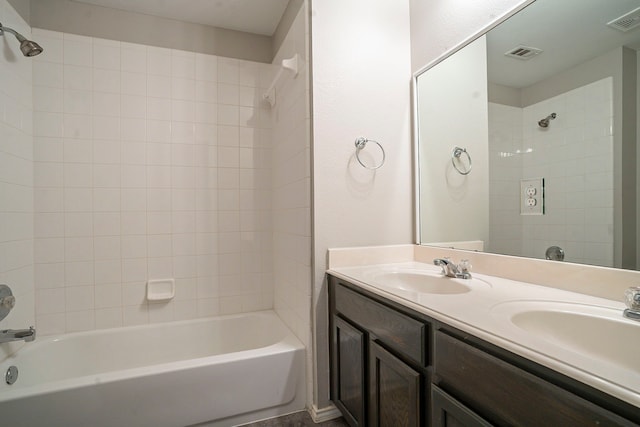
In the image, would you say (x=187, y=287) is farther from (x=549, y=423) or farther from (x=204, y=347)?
(x=549, y=423)

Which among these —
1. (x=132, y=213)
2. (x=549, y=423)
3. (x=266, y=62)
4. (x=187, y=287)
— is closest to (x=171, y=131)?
(x=132, y=213)

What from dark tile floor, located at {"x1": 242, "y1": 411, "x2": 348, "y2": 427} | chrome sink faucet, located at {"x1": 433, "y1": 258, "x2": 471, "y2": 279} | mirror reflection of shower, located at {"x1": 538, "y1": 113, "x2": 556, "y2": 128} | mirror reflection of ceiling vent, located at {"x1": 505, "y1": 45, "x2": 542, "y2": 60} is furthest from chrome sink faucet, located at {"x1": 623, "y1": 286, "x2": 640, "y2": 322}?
dark tile floor, located at {"x1": 242, "y1": 411, "x2": 348, "y2": 427}

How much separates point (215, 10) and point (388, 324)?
2303mm

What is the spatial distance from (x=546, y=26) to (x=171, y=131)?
2218 mm

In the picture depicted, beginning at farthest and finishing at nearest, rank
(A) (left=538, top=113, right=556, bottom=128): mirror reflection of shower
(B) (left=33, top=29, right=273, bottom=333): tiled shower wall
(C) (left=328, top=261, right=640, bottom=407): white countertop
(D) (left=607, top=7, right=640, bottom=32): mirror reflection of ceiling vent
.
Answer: (B) (left=33, top=29, right=273, bottom=333): tiled shower wall
(A) (left=538, top=113, right=556, bottom=128): mirror reflection of shower
(D) (left=607, top=7, right=640, bottom=32): mirror reflection of ceiling vent
(C) (left=328, top=261, right=640, bottom=407): white countertop

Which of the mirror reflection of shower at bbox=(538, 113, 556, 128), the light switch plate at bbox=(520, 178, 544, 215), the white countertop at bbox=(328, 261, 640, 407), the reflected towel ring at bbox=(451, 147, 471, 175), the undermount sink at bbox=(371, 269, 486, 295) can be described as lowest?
the undermount sink at bbox=(371, 269, 486, 295)

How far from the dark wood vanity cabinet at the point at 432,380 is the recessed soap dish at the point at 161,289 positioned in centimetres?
127

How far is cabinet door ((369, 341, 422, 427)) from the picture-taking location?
0.93 metres

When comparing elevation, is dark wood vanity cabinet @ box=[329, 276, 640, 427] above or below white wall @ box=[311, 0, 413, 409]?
below

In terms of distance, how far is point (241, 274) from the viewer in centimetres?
230

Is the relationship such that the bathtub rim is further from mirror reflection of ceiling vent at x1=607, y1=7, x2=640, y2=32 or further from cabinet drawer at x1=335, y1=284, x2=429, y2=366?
mirror reflection of ceiling vent at x1=607, y1=7, x2=640, y2=32

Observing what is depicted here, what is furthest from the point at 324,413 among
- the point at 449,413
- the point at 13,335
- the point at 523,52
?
the point at 523,52

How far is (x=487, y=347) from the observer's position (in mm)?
695

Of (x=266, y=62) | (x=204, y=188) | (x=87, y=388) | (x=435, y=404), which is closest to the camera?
(x=435, y=404)
